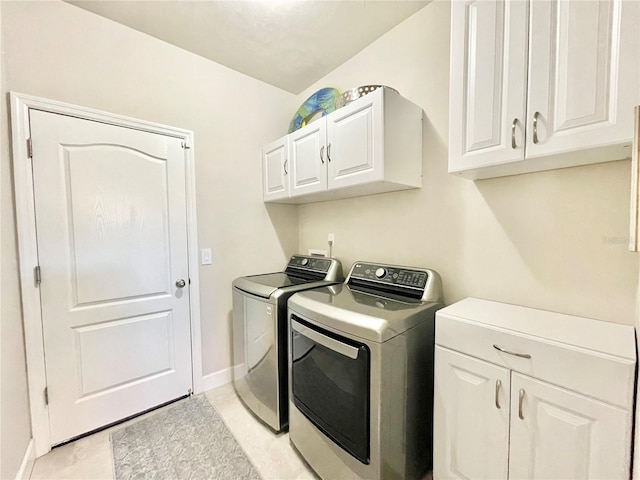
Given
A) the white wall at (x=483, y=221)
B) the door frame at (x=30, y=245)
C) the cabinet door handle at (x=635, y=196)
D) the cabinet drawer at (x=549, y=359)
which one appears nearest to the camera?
the cabinet door handle at (x=635, y=196)

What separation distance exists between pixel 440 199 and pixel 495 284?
1.93 feet

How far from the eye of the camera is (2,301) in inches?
52.1

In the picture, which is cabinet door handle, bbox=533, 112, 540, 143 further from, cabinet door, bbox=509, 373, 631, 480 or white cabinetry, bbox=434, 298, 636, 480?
cabinet door, bbox=509, 373, 631, 480

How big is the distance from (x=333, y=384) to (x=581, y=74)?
1.64 m

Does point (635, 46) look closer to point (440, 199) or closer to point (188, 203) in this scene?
point (440, 199)

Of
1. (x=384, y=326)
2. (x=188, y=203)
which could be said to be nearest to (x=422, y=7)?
(x=384, y=326)

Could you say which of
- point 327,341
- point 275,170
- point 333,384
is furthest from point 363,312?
point 275,170

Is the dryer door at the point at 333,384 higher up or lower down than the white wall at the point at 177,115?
lower down

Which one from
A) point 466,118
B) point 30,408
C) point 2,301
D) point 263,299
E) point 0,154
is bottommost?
point 30,408

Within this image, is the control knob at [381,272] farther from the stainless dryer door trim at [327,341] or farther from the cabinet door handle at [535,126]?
the cabinet door handle at [535,126]

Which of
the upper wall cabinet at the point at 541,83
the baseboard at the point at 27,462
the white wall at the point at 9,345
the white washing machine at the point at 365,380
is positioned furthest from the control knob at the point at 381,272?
the baseboard at the point at 27,462

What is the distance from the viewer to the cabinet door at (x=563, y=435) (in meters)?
0.86

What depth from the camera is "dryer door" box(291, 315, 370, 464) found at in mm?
1228

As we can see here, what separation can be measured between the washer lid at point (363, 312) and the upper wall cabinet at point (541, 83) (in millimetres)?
745
